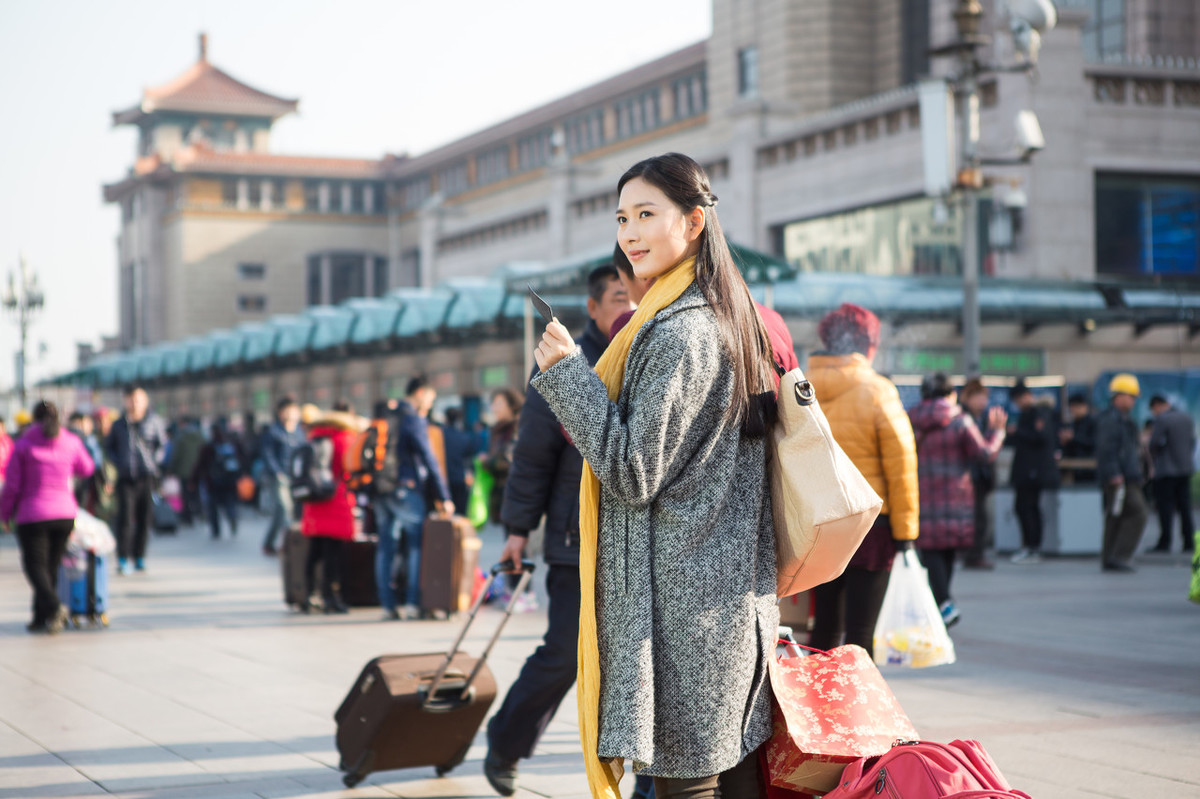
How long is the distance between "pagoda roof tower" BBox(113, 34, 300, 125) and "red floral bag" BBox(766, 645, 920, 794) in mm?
85682

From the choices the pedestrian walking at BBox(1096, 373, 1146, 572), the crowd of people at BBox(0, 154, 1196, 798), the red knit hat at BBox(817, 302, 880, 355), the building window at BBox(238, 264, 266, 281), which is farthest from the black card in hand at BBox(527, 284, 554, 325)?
the building window at BBox(238, 264, 266, 281)

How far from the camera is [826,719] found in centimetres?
317

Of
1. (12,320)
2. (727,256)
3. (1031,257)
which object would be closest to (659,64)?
(12,320)

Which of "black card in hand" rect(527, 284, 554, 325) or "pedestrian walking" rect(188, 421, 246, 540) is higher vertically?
"black card in hand" rect(527, 284, 554, 325)

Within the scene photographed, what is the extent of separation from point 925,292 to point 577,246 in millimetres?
13865

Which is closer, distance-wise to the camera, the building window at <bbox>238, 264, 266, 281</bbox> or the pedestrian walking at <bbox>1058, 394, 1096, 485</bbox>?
the pedestrian walking at <bbox>1058, 394, 1096, 485</bbox>

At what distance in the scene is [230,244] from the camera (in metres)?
76.2

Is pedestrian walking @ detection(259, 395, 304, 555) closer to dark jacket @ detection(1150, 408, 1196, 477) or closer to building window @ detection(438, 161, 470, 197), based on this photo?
dark jacket @ detection(1150, 408, 1196, 477)

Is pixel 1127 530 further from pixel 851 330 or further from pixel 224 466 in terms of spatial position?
pixel 224 466

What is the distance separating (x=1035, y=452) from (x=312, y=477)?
25.9ft

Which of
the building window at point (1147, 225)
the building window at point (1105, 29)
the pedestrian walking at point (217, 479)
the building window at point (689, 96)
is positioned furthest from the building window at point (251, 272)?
the building window at point (1147, 225)

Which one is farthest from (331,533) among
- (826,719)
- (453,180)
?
(453,180)

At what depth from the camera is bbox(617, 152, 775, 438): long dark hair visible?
3.09m

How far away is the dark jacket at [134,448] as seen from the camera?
564 inches
